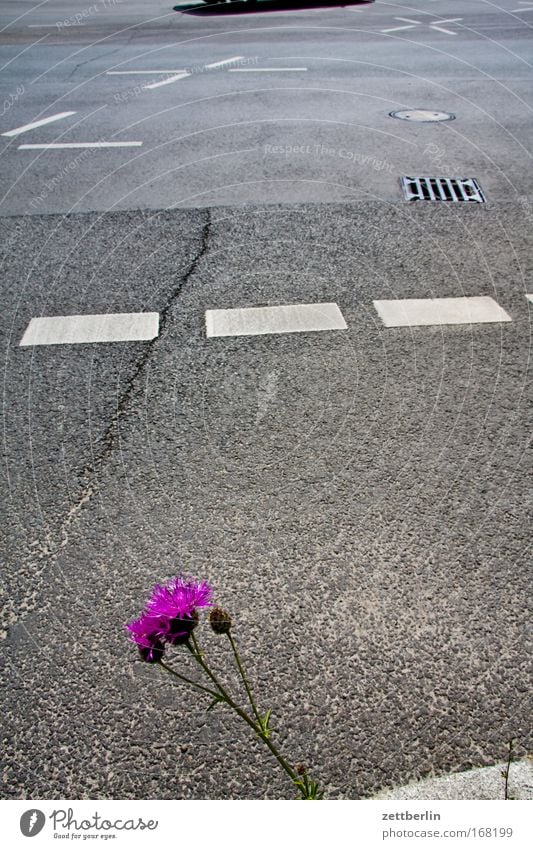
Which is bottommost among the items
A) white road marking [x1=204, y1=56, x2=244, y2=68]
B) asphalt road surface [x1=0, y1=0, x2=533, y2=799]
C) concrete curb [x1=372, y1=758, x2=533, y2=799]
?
concrete curb [x1=372, y1=758, x2=533, y2=799]

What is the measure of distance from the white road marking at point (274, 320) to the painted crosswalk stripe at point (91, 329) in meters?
0.37

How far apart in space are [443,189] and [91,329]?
139 inches

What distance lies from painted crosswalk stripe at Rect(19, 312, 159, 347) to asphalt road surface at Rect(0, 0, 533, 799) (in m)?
0.07

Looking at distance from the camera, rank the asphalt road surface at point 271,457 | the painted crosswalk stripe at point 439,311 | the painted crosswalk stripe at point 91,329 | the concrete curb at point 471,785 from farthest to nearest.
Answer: the painted crosswalk stripe at point 439,311
the painted crosswalk stripe at point 91,329
the asphalt road surface at point 271,457
the concrete curb at point 471,785

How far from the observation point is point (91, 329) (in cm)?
465

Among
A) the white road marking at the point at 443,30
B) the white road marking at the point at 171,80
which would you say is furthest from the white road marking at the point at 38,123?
the white road marking at the point at 443,30

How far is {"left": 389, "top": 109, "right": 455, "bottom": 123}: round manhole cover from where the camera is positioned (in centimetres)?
852

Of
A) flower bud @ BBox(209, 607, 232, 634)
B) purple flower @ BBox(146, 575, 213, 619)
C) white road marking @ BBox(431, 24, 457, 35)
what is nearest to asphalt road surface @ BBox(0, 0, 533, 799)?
flower bud @ BBox(209, 607, 232, 634)

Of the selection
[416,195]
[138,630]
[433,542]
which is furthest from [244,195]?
[138,630]

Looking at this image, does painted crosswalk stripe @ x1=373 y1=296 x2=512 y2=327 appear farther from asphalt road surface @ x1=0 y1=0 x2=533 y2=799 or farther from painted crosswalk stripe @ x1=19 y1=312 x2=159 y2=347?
painted crosswalk stripe @ x1=19 y1=312 x2=159 y2=347

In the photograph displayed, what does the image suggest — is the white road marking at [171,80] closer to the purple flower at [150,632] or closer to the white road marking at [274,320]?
the white road marking at [274,320]

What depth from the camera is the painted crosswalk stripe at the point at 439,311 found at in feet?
15.3

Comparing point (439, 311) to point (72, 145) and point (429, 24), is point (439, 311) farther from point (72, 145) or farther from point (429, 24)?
point (429, 24)

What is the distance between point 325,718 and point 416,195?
5109 millimetres
